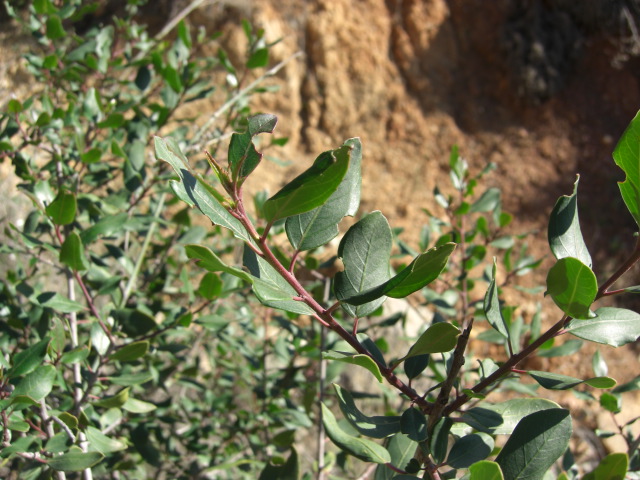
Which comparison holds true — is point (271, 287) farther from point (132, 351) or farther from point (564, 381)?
point (132, 351)

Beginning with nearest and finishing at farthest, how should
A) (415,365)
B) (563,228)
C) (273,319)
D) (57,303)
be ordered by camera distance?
(563,228), (415,365), (57,303), (273,319)

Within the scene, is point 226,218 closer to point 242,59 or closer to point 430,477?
point 430,477

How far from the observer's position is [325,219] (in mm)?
683

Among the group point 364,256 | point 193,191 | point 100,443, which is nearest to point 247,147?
point 193,191

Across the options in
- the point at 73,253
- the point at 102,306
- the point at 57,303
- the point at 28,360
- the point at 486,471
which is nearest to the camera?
the point at 486,471

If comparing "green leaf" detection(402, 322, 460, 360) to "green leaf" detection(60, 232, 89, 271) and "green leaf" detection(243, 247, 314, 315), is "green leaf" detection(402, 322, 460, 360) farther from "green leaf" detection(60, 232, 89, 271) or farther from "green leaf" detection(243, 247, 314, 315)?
"green leaf" detection(60, 232, 89, 271)

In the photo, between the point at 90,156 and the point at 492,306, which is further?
the point at 90,156

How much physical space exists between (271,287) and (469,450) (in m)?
0.34

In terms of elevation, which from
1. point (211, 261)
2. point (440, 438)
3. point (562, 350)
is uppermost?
point (211, 261)

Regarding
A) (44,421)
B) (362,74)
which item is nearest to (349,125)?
(362,74)

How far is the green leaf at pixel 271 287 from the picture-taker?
1.96 feet

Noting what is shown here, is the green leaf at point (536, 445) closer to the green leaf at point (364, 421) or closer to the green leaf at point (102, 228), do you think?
the green leaf at point (364, 421)

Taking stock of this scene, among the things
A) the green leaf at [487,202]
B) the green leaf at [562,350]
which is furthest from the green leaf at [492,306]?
the green leaf at [487,202]

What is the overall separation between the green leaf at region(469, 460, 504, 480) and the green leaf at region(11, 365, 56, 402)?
655 millimetres
